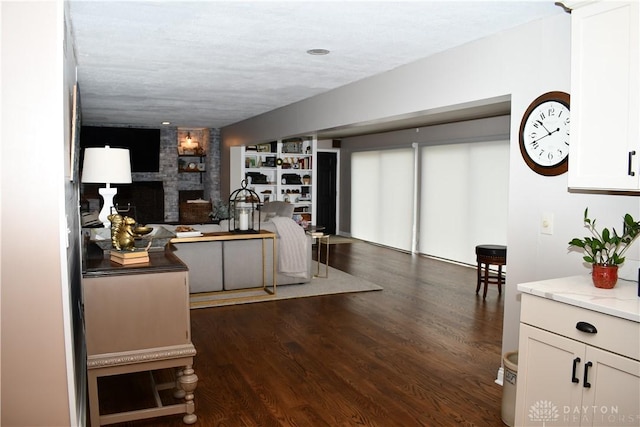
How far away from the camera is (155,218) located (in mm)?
10953

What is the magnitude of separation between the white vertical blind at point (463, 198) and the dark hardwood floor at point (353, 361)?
5.63 feet

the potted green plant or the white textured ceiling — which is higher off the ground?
the white textured ceiling

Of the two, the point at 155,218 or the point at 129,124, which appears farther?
the point at 155,218

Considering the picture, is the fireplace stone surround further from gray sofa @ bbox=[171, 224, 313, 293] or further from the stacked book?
the stacked book

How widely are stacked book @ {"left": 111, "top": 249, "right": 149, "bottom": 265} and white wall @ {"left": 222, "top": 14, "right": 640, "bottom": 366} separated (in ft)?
7.51

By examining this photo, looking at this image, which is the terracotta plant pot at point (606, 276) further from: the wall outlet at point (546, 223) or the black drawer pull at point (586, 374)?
the wall outlet at point (546, 223)

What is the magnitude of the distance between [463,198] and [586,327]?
6.11m

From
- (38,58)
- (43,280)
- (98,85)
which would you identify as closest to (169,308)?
(43,280)

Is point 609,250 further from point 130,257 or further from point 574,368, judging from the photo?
point 130,257

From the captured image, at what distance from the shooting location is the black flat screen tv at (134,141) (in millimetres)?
9953

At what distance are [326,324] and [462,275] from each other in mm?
3141

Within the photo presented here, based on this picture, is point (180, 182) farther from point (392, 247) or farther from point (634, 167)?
point (634, 167)

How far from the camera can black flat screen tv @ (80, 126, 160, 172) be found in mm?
9953

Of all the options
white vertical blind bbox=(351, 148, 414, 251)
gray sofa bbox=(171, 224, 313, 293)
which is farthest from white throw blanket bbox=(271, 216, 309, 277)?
white vertical blind bbox=(351, 148, 414, 251)
